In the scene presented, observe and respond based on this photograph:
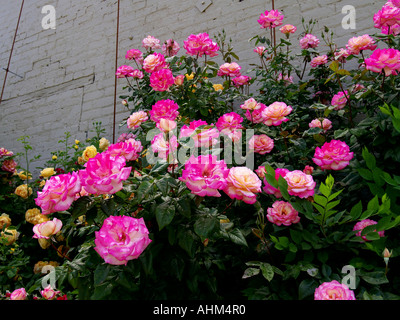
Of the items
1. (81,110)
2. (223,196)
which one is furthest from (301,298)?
(81,110)

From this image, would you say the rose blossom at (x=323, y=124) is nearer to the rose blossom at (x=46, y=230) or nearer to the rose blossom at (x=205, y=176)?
the rose blossom at (x=205, y=176)

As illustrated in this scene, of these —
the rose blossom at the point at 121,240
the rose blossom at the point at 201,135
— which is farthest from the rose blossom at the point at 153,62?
the rose blossom at the point at 121,240

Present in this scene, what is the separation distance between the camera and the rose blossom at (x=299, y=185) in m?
0.94

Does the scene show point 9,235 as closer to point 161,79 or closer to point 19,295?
point 19,295

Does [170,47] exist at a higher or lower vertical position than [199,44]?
higher

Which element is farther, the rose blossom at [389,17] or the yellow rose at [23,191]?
the yellow rose at [23,191]

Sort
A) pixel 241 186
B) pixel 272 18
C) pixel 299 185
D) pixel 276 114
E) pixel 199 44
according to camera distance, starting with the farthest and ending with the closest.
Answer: pixel 272 18 < pixel 199 44 < pixel 276 114 < pixel 299 185 < pixel 241 186

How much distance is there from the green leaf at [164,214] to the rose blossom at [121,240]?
5cm

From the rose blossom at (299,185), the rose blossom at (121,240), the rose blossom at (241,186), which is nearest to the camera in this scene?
the rose blossom at (121,240)

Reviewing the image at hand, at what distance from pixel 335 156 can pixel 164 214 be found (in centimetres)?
67

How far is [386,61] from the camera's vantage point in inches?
47.0

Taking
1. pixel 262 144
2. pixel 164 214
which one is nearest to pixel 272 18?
pixel 262 144

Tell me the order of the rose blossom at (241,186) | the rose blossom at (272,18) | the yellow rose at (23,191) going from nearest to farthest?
the rose blossom at (241,186)
the rose blossom at (272,18)
the yellow rose at (23,191)

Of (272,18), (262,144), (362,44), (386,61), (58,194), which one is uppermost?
(272,18)
